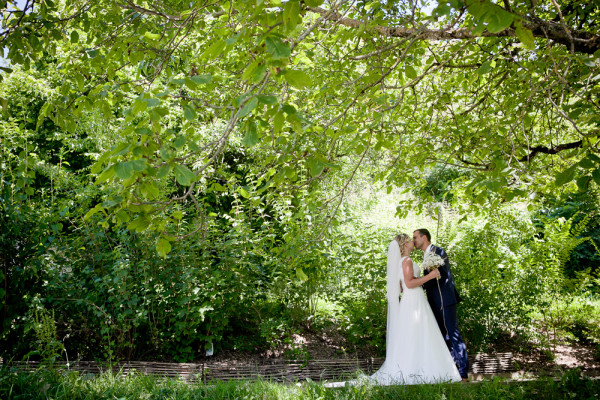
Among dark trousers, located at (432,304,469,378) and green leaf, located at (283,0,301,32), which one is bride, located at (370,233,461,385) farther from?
green leaf, located at (283,0,301,32)

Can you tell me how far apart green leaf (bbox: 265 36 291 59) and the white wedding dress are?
4.20 metres

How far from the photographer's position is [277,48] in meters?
1.61

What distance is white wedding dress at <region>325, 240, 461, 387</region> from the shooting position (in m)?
5.09

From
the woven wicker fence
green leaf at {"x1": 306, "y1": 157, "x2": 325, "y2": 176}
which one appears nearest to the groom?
the woven wicker fence

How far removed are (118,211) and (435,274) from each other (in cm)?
376

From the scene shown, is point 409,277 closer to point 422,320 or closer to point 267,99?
point 422,320

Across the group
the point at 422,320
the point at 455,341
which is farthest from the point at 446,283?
the point at 455,341

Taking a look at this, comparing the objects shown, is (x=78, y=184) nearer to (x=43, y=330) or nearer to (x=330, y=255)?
(x=43, y=330)

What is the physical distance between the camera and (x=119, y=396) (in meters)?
3.52

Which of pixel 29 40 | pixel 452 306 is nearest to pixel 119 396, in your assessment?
pixel 29 40

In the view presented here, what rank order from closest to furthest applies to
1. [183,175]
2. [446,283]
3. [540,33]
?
[183,175], [540,33], [446,283]

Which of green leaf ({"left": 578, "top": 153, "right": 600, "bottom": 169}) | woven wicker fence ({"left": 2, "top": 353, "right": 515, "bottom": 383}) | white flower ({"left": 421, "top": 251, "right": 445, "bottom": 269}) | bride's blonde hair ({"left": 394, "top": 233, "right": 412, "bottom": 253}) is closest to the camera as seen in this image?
green leaf ({"left": 578, "top": 153, "right": 600, "bottom": 169})

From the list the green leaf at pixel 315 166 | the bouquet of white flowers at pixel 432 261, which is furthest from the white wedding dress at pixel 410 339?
the green leaf at pixel 315 166

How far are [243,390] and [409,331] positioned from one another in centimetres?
228
